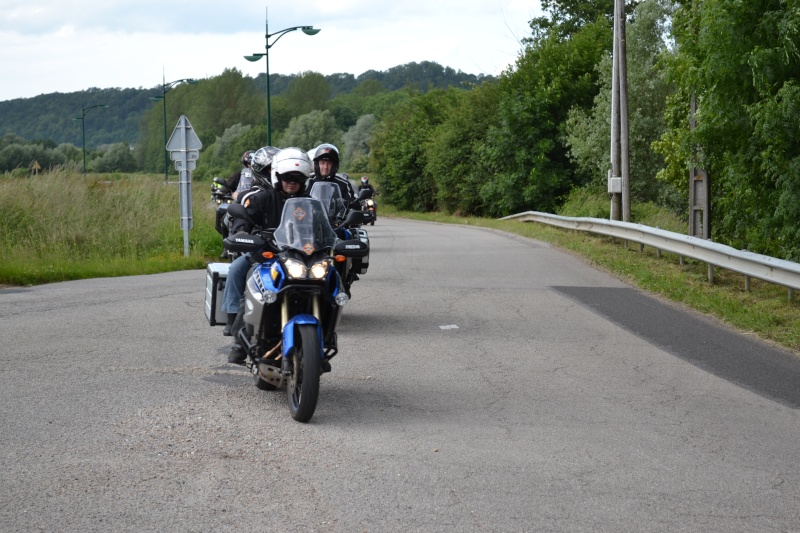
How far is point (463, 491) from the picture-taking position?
5188 millimetres

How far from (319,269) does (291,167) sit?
3.65ft

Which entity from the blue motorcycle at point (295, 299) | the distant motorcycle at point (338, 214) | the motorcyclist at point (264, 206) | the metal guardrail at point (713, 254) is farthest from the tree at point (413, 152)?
the blue motorcycle at point (295, 299)

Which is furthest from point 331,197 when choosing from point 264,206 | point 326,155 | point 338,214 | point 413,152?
point 413,152

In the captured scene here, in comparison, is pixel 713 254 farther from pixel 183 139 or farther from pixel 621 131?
pixel 183 139

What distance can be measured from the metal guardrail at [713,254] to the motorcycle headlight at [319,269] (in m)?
6.28

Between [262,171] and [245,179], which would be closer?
[262,171]

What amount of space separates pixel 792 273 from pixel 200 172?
4234 inches

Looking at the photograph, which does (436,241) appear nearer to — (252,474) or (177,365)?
(177,365)

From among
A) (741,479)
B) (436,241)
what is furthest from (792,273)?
(436,241)

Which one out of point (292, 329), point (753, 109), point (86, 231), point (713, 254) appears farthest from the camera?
point (86, 231)

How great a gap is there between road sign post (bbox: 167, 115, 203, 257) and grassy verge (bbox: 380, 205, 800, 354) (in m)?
7.83

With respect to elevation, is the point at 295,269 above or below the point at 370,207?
below

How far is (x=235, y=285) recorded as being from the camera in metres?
7.71

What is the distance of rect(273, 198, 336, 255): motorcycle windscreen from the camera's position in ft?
22.5
